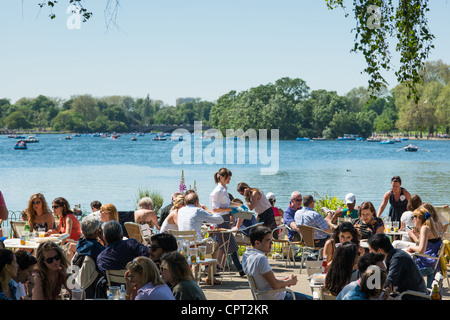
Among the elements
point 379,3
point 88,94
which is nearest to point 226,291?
point 379,3

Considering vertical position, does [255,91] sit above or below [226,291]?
above

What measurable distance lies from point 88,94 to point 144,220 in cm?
Result: 15610

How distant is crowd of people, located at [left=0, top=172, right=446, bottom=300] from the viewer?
449 cm

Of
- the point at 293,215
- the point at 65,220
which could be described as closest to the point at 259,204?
the point at 293,215

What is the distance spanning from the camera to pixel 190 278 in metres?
4.59

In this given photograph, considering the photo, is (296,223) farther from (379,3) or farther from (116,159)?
(116,159)

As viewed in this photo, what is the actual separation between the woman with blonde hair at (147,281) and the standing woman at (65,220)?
147 inches

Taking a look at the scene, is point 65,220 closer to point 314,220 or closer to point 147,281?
point 314,220

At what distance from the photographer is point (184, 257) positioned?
4652 millimetres

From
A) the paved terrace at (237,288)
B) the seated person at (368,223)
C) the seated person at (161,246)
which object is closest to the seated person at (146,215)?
the paved terrace at (237,288)

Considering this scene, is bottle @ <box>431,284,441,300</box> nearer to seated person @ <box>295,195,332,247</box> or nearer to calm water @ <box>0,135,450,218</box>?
seated person @ <box>295,195,332,247</box>

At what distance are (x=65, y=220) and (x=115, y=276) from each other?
109 inches

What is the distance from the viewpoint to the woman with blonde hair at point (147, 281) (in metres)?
4.32
